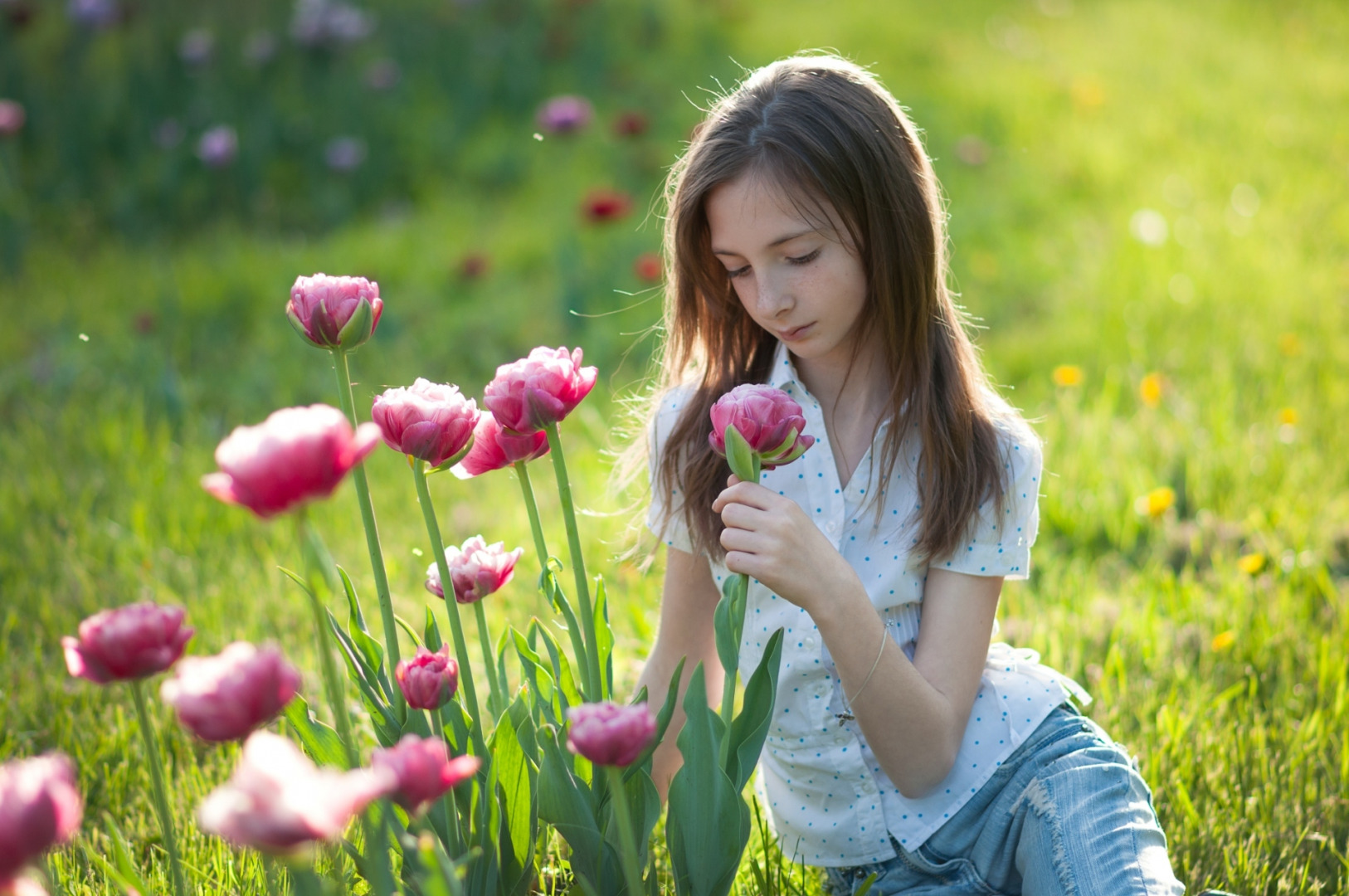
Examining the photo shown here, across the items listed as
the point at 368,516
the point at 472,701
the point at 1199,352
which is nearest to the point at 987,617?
the point at 472,701

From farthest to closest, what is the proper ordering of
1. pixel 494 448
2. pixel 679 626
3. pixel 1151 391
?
pixel 1151 391, pixel 679 626, pixel 494 448

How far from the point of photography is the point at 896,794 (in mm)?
1409

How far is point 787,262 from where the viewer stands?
51.8 inches

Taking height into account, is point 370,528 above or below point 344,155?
above

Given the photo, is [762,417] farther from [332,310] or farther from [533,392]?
[332,310]

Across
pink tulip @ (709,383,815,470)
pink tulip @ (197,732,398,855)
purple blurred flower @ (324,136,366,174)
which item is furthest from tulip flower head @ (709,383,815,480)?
purple blurred flower @ (324,136,366,174)

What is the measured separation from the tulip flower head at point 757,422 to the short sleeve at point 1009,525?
0.48 m

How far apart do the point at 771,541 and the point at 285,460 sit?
0.50 m

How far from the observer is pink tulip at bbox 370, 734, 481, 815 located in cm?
75

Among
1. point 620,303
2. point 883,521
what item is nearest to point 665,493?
point 883,521

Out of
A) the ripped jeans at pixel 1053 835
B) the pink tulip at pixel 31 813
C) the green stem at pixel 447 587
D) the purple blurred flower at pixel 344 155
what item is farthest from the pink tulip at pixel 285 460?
the purple blurred flower at pixel 344 155

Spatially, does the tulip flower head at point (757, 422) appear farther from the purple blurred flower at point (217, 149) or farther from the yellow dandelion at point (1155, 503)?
the purple blurred flower at point (217, 149)

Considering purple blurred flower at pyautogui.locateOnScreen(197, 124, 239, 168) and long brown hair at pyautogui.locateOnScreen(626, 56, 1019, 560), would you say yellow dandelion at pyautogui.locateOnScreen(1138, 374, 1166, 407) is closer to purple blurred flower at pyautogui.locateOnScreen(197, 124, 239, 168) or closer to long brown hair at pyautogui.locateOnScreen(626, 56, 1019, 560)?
long brown hair at pyautogui.locateOnScreen(626, 56, 1019, 560)

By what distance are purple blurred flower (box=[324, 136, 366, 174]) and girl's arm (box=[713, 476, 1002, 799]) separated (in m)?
3.93
